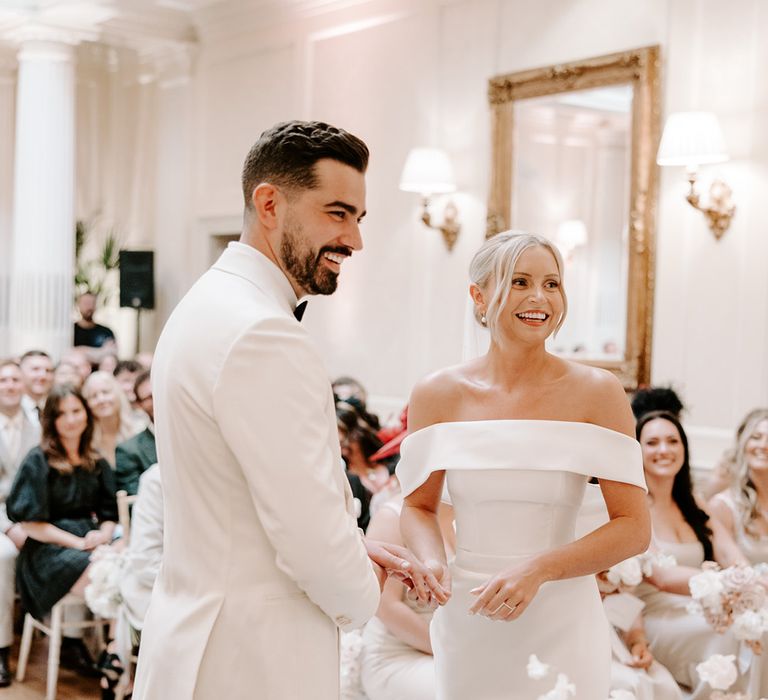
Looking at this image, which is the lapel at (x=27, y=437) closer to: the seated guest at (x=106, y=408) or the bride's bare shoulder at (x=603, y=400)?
the seated guest at (x=106, y=408)

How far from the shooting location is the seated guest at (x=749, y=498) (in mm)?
4324

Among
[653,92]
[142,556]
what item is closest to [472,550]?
[142,556]

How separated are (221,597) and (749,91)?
4.88 meters

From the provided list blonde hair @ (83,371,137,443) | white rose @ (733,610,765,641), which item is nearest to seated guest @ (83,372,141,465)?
blonde hair @ (83,371,137,443)

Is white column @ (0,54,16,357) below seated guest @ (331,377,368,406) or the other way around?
the other way around

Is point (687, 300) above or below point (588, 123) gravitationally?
below

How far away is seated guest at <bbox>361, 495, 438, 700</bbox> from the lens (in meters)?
3.26

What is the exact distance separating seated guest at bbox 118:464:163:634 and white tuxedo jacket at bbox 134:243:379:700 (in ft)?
7.42

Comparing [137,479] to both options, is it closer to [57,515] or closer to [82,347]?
[57,515]

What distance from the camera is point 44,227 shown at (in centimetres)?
941

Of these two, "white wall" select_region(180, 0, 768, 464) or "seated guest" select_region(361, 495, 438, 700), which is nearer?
"seated guest" select_region(361, 495, 438, 700)

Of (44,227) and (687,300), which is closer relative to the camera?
(687,300)

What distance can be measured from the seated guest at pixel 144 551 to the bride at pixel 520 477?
70.8 inches

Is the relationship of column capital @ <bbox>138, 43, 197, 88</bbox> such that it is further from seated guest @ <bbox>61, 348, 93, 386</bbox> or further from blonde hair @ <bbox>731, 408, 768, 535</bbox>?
blonde hair @ <bbox>731, 408, 768, 535</bbox>
